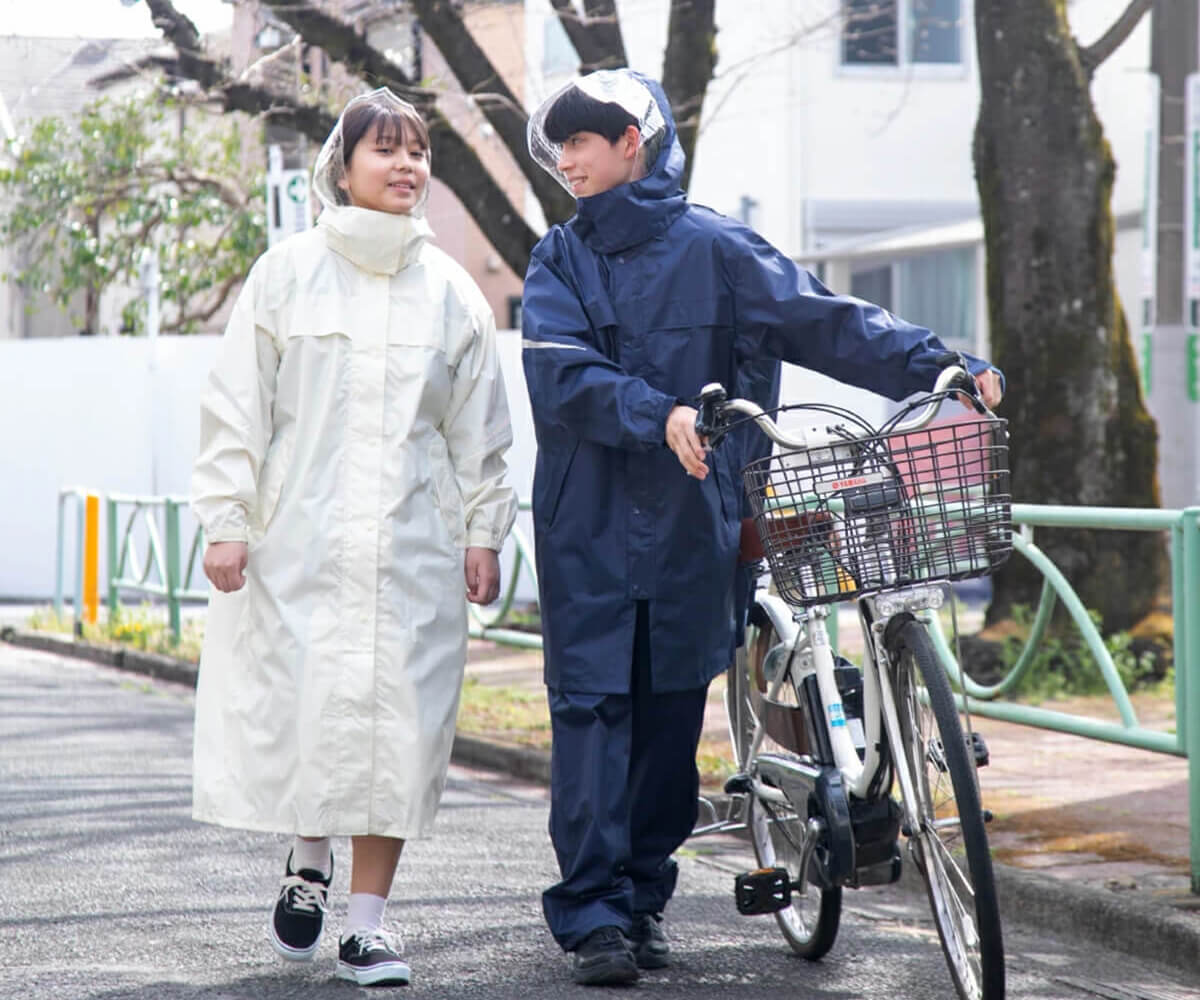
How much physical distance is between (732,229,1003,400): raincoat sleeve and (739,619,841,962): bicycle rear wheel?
2.18 ft

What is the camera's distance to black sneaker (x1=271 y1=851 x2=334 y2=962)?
4.12 m

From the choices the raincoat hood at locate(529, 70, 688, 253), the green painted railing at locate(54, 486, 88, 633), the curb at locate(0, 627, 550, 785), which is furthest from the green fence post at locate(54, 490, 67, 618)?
the raincoat hood at locate(529, 70, 688, 253)

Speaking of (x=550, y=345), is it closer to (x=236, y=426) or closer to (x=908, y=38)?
(x=236, y=426)

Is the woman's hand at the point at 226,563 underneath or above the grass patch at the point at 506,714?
above

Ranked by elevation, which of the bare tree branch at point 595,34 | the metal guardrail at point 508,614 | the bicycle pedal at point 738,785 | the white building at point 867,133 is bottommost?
the bicycle pedal at point 738,785

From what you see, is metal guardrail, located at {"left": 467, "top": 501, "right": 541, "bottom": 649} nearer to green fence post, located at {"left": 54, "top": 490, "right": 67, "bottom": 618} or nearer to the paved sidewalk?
the paved sidewalk

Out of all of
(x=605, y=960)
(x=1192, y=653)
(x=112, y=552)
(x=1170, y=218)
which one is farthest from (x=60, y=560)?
(x=605, y=960)

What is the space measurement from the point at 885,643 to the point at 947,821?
355 millimetres

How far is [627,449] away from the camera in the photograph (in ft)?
12.7

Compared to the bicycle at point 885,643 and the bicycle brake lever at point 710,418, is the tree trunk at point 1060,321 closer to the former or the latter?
the bicycle at point 885,643

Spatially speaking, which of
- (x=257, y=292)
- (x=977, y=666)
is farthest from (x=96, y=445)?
(x=257, y=292)

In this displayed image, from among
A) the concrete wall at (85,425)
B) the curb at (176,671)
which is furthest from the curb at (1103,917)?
the concrete wall at (85,425)

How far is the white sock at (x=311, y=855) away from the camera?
412cm

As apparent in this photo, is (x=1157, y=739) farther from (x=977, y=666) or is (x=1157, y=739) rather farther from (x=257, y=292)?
(x=977, y=666)
